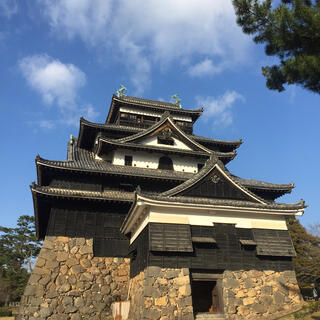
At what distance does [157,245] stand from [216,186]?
4.44 m

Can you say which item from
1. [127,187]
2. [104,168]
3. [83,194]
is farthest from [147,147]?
[83,194]

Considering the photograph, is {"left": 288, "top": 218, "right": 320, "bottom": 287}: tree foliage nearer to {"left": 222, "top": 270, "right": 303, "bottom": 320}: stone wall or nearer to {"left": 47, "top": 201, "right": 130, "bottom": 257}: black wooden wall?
{"left": 222, "top": 270, "right": 303, "bottom": 320}: stone wall

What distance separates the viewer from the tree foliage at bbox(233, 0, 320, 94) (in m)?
8.36

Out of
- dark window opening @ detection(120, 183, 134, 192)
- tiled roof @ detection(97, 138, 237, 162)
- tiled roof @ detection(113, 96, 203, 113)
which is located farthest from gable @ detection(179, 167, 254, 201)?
tiled roof @ detection(113, 96, 203, 113)

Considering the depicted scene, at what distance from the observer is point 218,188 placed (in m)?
14.4

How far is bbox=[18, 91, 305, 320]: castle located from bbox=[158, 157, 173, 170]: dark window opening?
0.81 meters

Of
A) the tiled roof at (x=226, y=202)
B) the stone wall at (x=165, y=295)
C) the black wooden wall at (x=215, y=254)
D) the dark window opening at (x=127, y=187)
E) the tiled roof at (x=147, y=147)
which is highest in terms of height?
the tiled roof at (x=147, y=147)

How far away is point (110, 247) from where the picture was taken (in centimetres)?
1666

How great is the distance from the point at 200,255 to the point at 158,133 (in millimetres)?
12172

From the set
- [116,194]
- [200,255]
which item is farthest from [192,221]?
[116,194]

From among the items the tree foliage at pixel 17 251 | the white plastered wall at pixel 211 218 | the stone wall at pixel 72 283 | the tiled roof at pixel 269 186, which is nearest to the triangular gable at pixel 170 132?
the tiled roof at pixel 269 186

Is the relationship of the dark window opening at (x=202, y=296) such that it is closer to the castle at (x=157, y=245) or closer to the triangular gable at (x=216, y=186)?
the castle at (x=157, y=245)

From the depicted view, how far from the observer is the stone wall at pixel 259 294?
11875mm

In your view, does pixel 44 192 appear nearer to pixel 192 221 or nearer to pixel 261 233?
pixel 192 221
